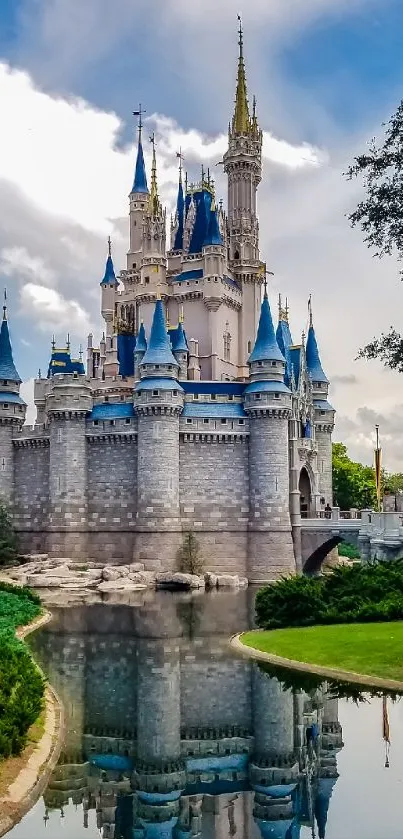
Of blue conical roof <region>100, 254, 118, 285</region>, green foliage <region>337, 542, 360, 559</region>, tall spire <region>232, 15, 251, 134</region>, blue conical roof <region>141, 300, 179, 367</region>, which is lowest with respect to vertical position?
green foliage <region>337, 542, 360, 559</region>

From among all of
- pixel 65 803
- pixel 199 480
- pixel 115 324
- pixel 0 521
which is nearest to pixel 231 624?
pixel 65 803

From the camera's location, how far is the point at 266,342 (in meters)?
50.6

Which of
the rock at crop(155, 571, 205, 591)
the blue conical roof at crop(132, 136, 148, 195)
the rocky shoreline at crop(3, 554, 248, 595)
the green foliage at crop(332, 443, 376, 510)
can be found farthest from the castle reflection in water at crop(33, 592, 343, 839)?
the green foliage at crop(332, 443, 376, 510)

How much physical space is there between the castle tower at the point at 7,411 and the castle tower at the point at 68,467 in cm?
422

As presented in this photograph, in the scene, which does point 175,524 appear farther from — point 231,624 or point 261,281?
point 261,281

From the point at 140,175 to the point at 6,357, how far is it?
67.0 ft

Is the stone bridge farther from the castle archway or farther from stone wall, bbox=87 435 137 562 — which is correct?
stone wall, bbox=87 435 137 562

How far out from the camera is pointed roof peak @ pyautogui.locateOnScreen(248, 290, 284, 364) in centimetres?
4994

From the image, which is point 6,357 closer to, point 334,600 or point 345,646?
point 334,600

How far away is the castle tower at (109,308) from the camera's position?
196ft

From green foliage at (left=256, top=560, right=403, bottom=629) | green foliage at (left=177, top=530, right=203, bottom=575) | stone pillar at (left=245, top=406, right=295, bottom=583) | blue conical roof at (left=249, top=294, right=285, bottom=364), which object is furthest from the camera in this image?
blue conical roof at (left=249, top=294, right=285, bottom=364)

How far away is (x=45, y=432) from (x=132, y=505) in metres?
7.53

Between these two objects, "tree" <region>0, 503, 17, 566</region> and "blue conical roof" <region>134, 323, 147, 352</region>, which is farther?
"blue conical roof" <region>134, 323, 147, 352</region>

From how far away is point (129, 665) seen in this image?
2236 cm
